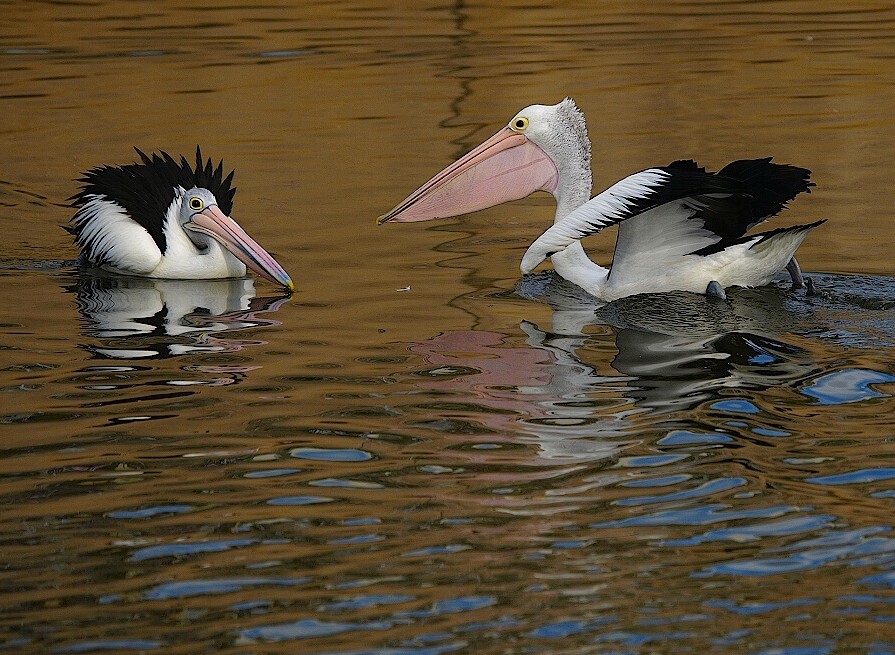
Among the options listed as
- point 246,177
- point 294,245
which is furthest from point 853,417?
point 246,177

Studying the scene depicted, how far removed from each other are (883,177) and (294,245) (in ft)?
12.1

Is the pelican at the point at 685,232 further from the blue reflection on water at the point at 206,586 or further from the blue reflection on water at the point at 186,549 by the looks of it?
the blue reflection on water at the point at 206,586

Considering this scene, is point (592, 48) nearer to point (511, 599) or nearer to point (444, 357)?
point (444, 357)

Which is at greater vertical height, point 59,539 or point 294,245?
point 294,245

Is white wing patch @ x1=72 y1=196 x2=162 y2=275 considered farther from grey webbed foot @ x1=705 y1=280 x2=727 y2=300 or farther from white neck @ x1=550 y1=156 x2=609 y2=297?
grey webbed foot @ x1=705 y1=280 x2=727 y2=300

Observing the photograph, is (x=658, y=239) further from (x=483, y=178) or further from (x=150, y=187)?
(x=150, y=187)

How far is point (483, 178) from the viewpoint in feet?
23.1

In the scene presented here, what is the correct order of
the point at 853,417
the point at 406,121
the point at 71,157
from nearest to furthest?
the point at 853,417
the point at 71,157
the point at 406,121

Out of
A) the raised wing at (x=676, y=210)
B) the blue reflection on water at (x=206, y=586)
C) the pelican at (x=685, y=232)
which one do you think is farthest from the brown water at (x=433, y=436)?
the raised wing at (x=676, y=210)

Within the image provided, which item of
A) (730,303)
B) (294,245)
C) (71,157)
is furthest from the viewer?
(71,157)

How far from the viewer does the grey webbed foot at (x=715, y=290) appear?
584cm

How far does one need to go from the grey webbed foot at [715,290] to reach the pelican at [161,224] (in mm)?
2213

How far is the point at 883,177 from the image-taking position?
8.70m

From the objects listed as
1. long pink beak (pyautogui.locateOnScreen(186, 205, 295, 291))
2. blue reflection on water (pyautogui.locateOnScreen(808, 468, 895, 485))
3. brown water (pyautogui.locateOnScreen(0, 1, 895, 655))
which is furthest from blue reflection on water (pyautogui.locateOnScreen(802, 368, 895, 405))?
long pink beak (pyautogui.locateOnScreen(186, 205, 295, 291))
